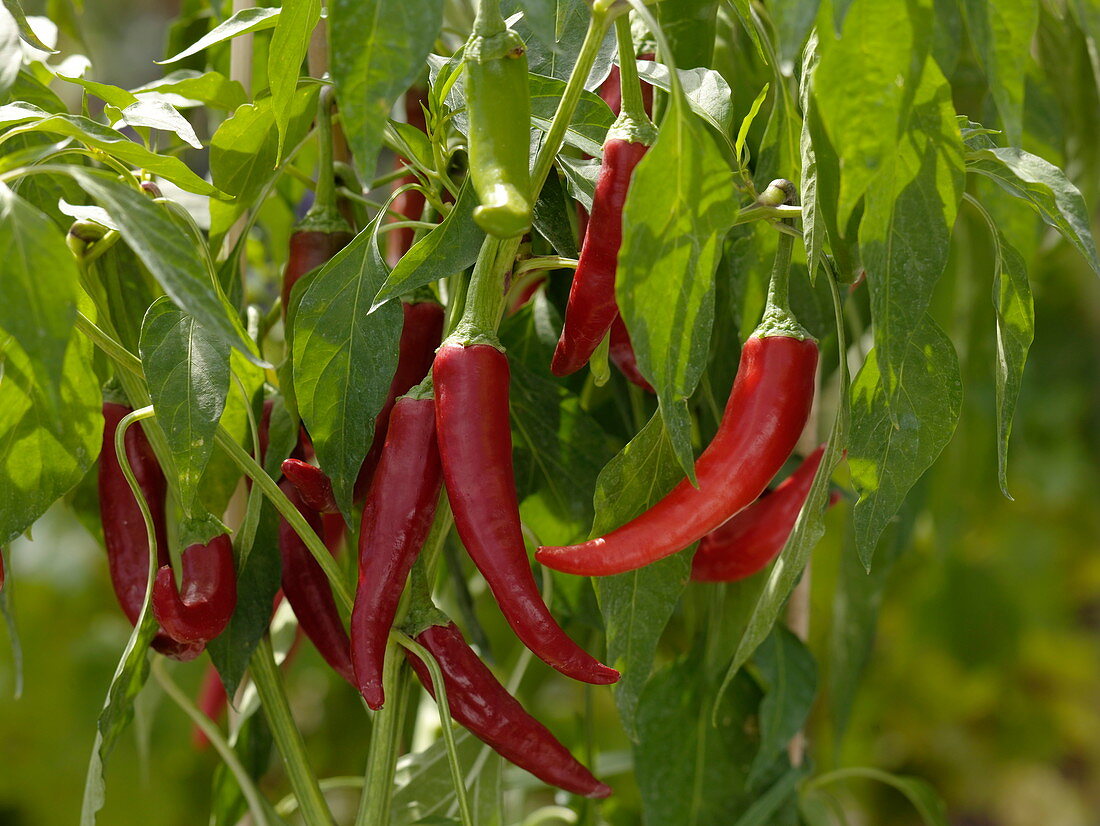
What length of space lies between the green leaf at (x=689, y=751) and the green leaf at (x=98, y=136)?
41 cm

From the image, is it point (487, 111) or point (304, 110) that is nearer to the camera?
point (487, 111)

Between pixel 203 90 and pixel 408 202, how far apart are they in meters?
0.15

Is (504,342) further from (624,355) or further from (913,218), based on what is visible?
(913,218)

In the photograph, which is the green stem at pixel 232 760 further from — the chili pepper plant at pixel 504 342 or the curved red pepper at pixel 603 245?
the curved red pepper at pixel 603 245

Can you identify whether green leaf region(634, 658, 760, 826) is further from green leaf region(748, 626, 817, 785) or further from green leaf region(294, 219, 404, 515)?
green leaf region(294, 219, 404, 515)

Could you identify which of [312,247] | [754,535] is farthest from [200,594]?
[754,535]

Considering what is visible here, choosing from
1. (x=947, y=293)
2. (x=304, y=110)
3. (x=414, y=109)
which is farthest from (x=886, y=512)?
(x=947, y=293)

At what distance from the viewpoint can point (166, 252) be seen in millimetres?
339

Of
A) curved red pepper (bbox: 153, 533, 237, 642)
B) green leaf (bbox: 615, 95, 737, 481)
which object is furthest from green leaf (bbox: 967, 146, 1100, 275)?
curved red pepper (bbox: 153, 533, 237, 642)

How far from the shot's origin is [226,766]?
2.18 ft

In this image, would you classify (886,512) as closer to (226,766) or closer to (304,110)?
(304,110)

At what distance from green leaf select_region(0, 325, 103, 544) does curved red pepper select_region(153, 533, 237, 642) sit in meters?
0.06

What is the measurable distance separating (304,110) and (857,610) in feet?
1.66

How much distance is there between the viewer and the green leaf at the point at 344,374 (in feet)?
1.44
